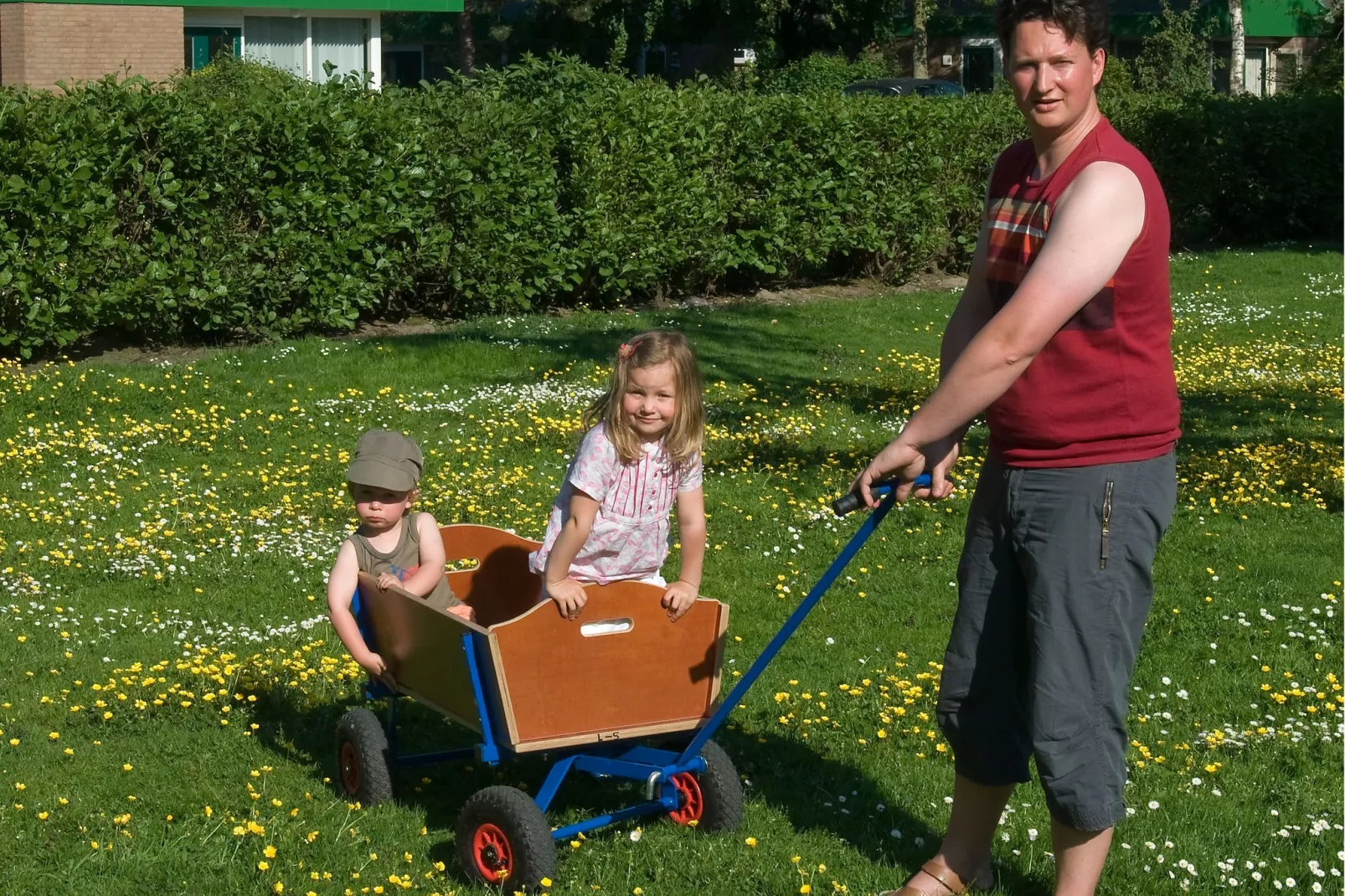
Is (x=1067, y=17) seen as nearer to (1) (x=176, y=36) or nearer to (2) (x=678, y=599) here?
(2) (x=678, y=599)

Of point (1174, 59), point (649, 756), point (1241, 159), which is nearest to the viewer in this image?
point (649, 756)

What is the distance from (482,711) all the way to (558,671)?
218 mm

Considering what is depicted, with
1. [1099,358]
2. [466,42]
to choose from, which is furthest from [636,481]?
[466,42]

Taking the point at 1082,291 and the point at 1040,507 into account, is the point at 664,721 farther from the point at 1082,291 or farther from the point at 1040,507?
the point at 1082,291

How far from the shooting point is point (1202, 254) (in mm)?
19156

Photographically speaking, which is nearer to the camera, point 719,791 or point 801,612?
point 801,612

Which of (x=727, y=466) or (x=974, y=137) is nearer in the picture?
(x=727, y=466)

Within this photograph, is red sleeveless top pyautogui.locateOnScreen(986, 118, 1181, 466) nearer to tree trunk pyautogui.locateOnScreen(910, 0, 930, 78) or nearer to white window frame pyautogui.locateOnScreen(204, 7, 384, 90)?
white window frame pyautogui.locateOnScreen(204, 7, 384, 90)

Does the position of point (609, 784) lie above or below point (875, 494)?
below

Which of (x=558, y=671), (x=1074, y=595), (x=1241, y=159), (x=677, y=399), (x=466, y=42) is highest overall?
(x=466, y=42)

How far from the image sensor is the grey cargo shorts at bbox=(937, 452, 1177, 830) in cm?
335

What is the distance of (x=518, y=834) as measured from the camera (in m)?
3.90

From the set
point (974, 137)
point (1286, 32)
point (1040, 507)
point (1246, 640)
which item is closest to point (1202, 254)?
point (974, 137)

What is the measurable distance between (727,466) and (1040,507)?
5547 mm
